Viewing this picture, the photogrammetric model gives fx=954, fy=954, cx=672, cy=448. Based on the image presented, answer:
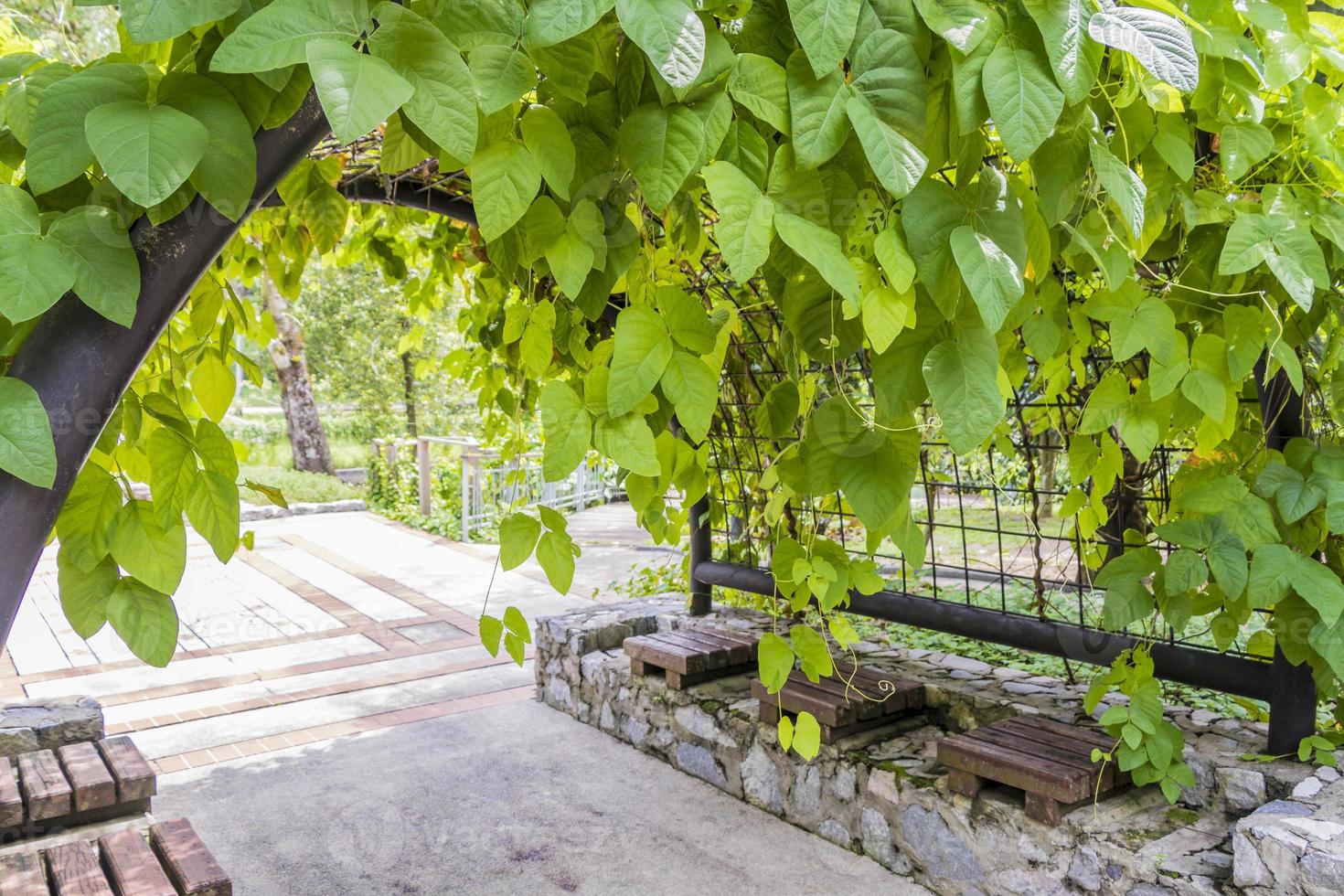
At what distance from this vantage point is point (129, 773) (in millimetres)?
2430

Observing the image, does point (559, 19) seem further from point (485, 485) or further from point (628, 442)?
point (485, 485)

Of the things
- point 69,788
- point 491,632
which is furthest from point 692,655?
point 491,632

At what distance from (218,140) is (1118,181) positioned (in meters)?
0.81

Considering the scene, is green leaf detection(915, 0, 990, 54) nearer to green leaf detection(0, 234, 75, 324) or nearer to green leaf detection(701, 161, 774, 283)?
green leaf detection(701, 161, 774, 283)

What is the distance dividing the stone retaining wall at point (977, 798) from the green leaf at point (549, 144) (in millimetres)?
1874

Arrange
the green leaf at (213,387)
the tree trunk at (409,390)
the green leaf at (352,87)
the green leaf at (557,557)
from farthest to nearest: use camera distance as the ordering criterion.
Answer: the tree trunk at (409,390) → the green leaf at (213,387) → the green leaf at (557,557) → the green leaf at (352,87)

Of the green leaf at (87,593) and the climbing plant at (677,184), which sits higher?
the climbing plant at (677,184)

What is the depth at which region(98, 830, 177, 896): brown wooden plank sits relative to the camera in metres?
1.84

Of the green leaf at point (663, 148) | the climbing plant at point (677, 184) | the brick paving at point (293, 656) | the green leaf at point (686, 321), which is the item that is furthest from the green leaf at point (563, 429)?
the brick paving at point (293, 656)

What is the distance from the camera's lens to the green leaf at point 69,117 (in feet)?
2.21

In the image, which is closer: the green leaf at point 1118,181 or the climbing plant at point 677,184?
the climbing plant at point 677,184

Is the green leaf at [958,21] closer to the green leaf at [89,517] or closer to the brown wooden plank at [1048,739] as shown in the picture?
the green leaf at [89,517]

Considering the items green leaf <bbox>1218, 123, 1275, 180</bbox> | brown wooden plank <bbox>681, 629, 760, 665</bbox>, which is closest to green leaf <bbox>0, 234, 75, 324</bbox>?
green leaf <bbox>1218, 123, 1275, 180</bbox>

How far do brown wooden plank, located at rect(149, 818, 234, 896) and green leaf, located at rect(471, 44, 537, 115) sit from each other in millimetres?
1756
